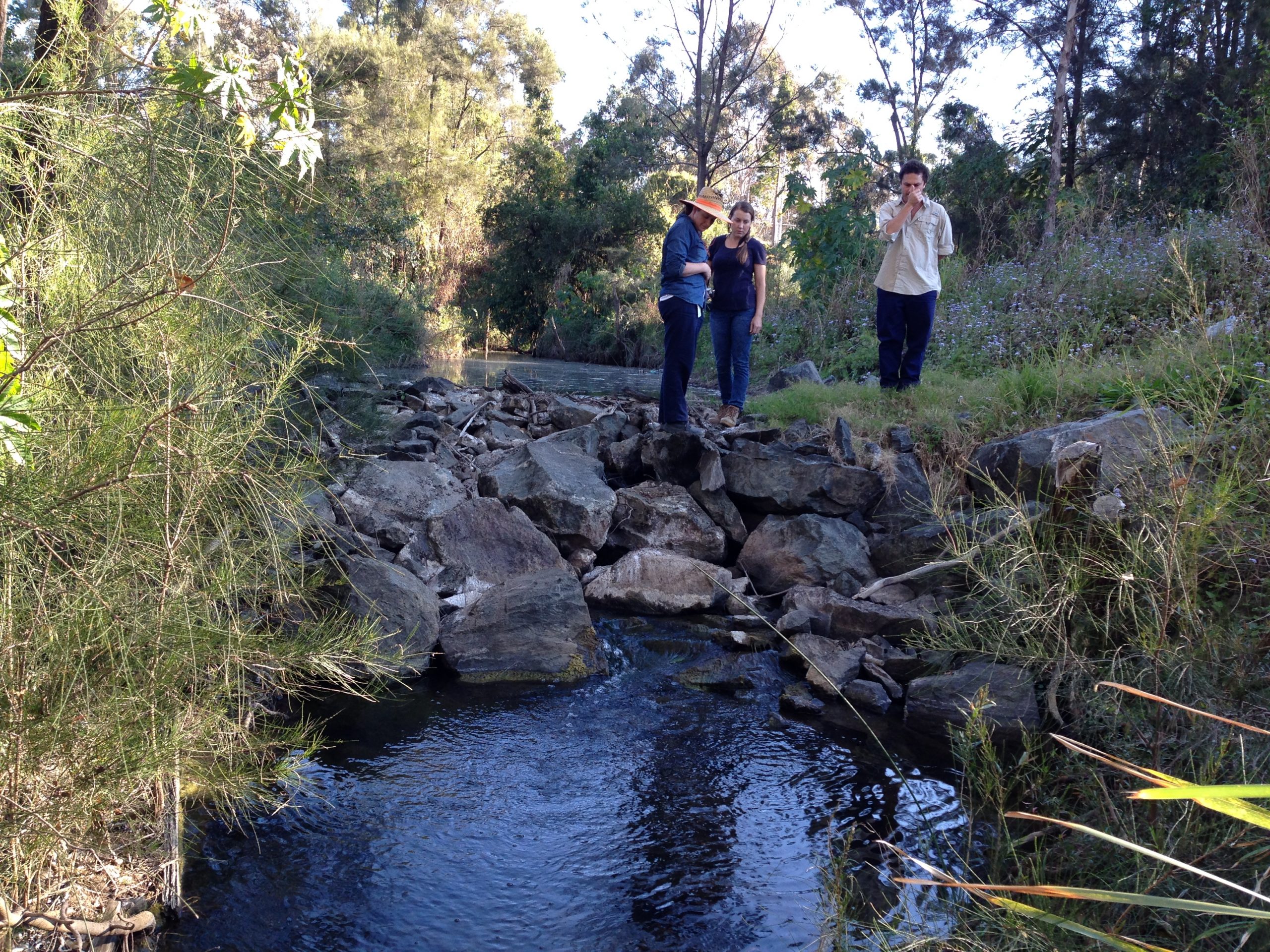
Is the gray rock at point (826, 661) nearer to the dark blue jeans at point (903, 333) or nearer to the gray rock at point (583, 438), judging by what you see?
the gray rock at point (583, 438)

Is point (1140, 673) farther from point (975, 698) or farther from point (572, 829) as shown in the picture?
point (572, 829)

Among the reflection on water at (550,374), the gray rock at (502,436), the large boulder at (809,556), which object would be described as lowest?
the large boulder at (809,556)

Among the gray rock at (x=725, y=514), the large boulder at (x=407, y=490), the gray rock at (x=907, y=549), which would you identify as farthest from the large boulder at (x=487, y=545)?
the gray rock at (x=907, y=549)

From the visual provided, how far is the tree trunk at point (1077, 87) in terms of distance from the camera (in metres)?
20.6

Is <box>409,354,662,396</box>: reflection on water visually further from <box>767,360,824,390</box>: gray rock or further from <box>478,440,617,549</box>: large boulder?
<box>478,440,617,549</box>: large boulder

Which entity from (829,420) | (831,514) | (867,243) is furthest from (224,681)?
(867,243)

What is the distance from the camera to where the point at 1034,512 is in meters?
5.71

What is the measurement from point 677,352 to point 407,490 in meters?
2.53

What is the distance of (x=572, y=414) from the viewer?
928 centimetres

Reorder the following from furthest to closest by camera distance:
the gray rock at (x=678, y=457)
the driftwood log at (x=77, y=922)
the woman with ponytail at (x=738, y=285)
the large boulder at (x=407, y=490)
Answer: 1. the woman with ponytail at (x=738, y=285)
2. the gray rock at (x=678, y=457)
3. the large boulder at (x=407, y=490)
4. the driftwood log at (x=77, y=922)

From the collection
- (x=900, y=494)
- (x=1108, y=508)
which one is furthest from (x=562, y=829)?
(x=900, y=494)

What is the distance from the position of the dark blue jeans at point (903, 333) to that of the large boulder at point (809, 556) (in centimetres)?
186

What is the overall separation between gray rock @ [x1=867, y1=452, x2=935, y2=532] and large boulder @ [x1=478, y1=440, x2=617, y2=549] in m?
2.03

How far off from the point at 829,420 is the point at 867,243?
20.4 ft
